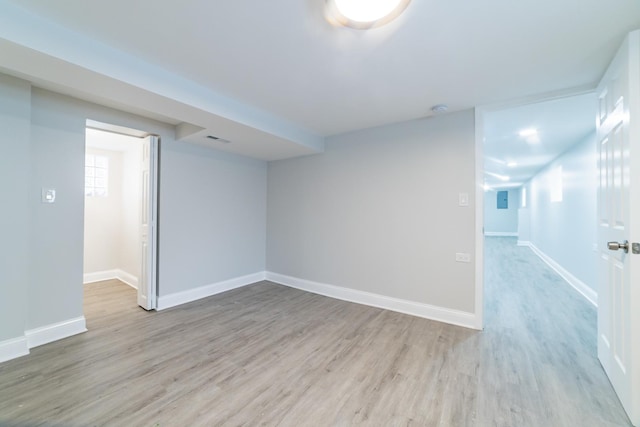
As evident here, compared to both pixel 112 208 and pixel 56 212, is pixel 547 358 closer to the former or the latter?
pixel 56 212

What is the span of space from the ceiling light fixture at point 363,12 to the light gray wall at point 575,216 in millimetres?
4175

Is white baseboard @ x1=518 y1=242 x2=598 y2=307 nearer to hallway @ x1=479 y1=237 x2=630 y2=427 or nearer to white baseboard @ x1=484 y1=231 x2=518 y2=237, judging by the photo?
hallway @ x1=479 y1=237 x2=630 y2=427

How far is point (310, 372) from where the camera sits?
1.98 metres

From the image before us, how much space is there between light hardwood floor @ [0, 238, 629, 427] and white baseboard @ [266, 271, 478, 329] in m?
0.14

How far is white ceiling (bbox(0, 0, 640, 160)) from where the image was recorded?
1.44 meters

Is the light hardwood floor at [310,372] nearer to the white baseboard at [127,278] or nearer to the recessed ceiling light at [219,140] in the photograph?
the white baseboard at [127,278]

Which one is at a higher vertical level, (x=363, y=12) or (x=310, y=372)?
(x=363, y=12)

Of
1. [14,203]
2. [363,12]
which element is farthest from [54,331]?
[363,12]

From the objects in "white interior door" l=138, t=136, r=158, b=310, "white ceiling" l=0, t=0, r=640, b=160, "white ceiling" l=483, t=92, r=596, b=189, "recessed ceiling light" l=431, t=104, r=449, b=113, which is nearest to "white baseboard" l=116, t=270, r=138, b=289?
"white interior door" l=138, t=136, r=158, b=310

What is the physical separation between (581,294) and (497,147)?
9.01 feet

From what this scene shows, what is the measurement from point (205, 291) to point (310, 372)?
233 cm

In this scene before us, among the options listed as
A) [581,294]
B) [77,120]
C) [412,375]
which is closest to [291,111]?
[77,120]

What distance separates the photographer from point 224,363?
82.0 inches

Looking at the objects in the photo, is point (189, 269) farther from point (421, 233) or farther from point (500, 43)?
point (500, 43)
